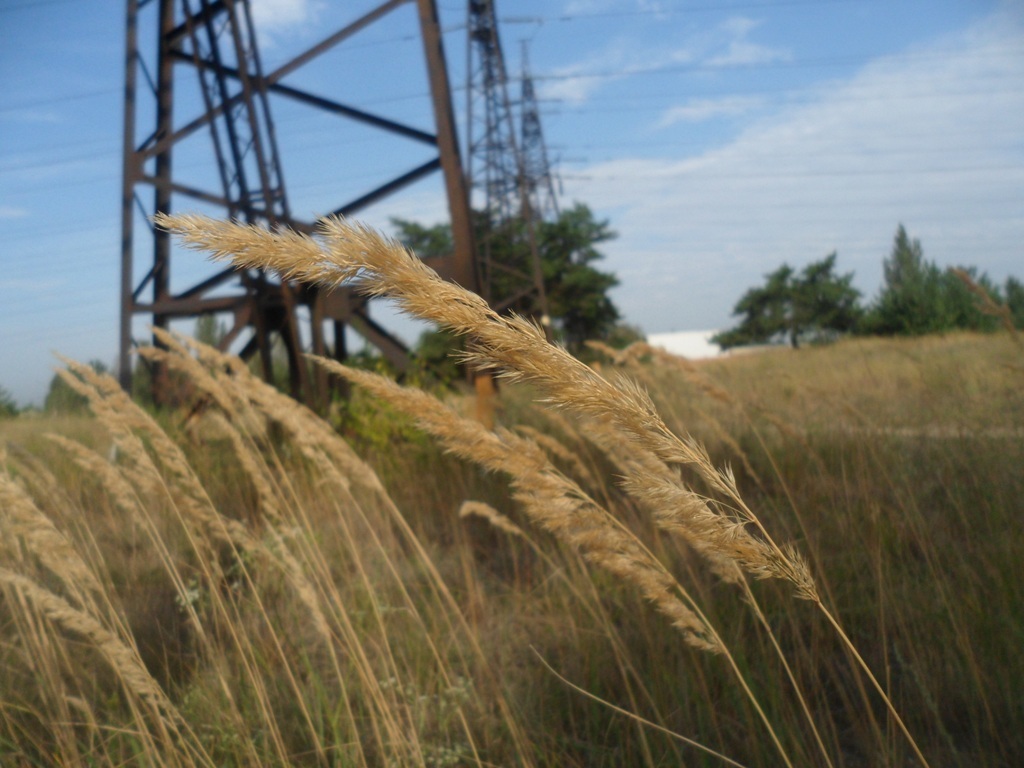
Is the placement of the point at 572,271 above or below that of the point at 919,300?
above

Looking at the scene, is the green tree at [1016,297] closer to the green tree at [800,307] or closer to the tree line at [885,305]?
the tree line at [885,305]

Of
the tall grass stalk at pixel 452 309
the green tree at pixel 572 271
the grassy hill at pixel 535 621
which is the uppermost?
the green tree at pixel 572 271

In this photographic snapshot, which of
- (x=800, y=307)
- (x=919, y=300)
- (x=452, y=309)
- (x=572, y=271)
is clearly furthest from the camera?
(x=572, y=271)

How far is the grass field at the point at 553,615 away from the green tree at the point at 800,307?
11460 mm

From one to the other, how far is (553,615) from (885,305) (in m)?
8.94

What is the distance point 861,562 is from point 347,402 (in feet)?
13.8

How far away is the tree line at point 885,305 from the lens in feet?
21.9

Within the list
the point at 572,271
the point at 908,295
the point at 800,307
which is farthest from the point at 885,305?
the point at 572,271

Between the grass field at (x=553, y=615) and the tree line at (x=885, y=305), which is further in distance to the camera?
the tree line at (x=885, y=305)

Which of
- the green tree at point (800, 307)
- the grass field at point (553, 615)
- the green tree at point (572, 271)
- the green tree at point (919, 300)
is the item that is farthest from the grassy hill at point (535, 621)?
the green tree at point (572, 271)

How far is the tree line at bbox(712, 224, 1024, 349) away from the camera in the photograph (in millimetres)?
6662

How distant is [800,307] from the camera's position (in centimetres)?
1722

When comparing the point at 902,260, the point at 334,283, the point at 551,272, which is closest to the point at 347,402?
the point at 334,283

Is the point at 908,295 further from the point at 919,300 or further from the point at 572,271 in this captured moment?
the point at 572,271
